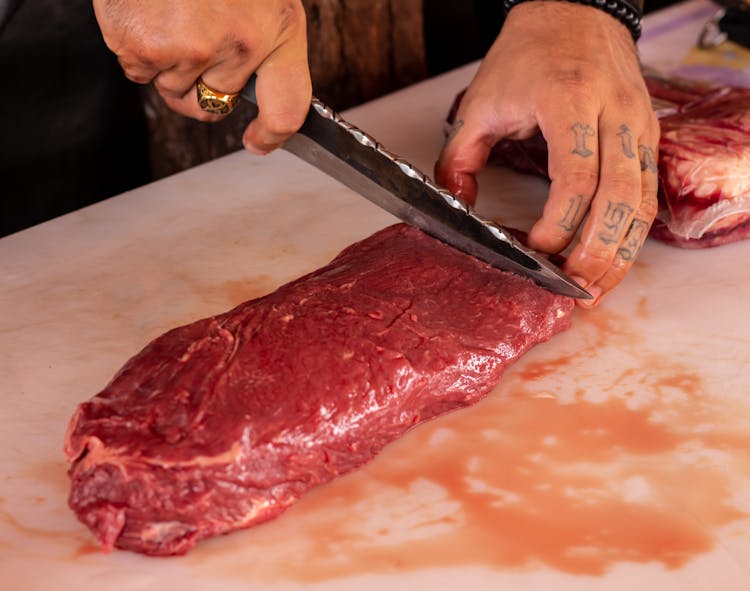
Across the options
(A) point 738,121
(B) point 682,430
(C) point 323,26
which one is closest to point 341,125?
(B) point 682,430

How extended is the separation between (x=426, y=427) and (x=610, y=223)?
0.71 m

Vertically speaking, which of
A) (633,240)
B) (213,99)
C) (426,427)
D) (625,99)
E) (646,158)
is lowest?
(426,427)

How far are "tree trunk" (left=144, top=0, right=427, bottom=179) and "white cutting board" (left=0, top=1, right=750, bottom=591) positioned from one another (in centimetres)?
69

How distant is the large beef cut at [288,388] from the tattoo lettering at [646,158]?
477 mm

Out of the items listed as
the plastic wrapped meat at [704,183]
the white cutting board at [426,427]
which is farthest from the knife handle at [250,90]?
the plastic wrapped meat at [704,183]

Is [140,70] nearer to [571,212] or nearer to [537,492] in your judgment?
[571,212]

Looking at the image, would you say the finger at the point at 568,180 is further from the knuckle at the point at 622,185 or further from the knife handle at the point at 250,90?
the knife handle at the point at 250,90

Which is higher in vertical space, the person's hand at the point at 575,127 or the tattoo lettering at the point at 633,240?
the person's hand at the point at 575,127

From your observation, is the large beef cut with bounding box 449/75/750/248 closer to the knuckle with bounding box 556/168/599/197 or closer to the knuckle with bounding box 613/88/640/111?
the knuckle with bounding box 613/88/640/111

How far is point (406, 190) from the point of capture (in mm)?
2246

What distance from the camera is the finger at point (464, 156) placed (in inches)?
104

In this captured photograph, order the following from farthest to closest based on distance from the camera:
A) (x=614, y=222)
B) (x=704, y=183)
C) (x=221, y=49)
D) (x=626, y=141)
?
(x=704, y=183)
(x=626, y=141)
(x=614, y=222)
(x=221, y=49)

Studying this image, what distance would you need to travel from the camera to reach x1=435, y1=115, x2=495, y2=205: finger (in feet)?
8.63

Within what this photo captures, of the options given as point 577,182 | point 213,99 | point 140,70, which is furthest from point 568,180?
point 140,70
